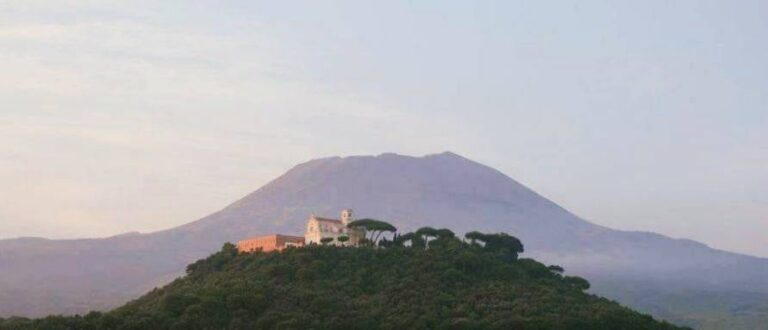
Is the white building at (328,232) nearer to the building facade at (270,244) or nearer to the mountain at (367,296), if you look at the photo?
the building facade at (270,244)

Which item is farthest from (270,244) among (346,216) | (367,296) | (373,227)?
(367,296)

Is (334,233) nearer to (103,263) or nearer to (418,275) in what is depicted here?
(418,275)

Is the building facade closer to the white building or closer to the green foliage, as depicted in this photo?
the white building

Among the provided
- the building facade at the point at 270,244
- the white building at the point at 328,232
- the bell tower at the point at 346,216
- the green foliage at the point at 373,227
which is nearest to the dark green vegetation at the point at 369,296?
the building facade at the point at 270,244

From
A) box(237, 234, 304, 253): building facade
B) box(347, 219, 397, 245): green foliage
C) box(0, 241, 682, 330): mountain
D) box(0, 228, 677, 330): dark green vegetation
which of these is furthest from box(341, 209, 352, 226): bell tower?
box(0, 241, 682, 330): mountain

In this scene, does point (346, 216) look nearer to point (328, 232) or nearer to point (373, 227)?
point (328, 232)

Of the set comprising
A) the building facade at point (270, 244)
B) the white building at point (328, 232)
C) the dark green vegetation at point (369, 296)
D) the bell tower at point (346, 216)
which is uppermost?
the bell tower at point (346, 216)

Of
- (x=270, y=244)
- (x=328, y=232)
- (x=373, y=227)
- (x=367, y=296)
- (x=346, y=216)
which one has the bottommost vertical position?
(x=367, y=296)
